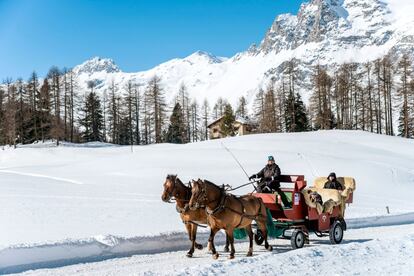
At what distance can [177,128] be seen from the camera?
69.0m

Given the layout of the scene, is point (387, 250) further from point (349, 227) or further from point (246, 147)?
point (246, 147)

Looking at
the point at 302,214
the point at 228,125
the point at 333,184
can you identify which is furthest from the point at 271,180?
the point at 228,125

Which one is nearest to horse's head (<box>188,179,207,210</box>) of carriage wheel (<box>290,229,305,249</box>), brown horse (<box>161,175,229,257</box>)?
brown horse (<box>161,175,229,257</box>)

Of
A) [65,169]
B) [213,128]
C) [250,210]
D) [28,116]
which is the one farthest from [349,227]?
[213,128]

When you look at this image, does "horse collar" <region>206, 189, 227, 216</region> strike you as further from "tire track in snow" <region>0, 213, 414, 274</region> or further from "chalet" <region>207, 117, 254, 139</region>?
"chalet" <region>207, 117, 254, 139</region>

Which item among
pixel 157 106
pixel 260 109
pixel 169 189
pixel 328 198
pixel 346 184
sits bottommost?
pixel 328 198

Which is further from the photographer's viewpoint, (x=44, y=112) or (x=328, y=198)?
(x=44, y=112)

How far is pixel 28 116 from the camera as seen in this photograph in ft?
174

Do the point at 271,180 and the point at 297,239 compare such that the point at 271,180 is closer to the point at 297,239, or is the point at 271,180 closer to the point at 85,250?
the point at 297,239

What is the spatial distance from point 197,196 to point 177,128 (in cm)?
5991

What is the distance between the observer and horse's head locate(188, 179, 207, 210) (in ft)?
30.4

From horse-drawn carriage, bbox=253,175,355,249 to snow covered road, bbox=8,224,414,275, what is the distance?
36.4 inches

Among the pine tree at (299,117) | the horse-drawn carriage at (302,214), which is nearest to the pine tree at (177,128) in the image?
the pine tree at (299,117)

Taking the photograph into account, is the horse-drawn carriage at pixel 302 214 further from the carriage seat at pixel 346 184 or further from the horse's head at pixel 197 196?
the horse's head at pixel 197 196
